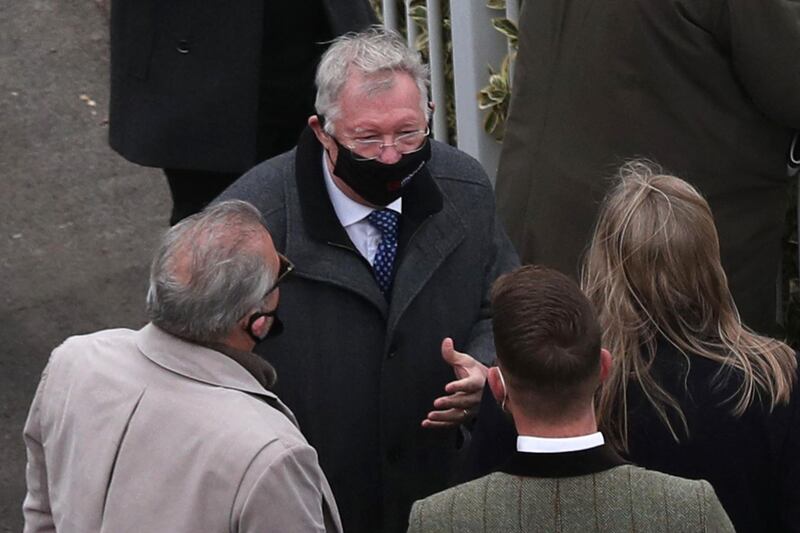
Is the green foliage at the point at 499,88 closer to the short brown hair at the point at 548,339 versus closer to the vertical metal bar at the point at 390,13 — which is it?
the vertical metal bar at the point at 390,13

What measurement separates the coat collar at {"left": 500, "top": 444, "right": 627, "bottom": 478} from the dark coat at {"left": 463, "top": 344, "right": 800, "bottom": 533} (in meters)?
0.44

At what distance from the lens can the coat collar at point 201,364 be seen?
291 centimetres

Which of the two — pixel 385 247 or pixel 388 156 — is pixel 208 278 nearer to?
pixel 388 156

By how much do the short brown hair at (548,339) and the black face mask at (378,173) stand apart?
0.84 metres

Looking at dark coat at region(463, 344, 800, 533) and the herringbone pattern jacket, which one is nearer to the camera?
the herringbone pattern jacket

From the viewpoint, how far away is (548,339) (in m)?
2.60

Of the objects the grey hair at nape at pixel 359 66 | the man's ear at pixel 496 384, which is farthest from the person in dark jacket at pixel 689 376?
the grey hair at nape at pixel 359 66

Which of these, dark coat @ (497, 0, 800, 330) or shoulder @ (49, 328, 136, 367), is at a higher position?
dark coat @ (497, 0, 800, 330)

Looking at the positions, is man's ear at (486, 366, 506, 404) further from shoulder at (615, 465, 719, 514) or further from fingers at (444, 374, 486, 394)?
fingers at (444, 374, 486, 394)

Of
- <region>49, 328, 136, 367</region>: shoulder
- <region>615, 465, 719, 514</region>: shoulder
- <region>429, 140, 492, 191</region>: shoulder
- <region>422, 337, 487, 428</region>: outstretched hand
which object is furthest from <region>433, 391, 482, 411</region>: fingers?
<region>615, 465, 719, 514</region>: shoulder

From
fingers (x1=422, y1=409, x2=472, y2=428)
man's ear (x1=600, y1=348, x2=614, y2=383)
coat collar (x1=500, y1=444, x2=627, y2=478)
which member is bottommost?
fingers (x1=422, y1=409, x2=472, y2=428)

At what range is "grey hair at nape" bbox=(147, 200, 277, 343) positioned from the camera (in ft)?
9.55

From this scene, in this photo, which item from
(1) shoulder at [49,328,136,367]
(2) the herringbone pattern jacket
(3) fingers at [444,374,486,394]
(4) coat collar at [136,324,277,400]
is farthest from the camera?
(3) fingers at [444,374,486,394]

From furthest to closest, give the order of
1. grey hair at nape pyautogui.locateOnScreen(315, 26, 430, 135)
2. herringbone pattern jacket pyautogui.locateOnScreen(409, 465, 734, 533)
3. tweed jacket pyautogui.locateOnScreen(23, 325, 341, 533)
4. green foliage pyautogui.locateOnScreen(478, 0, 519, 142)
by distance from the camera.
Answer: green foliage pyautogui.locateOnScreen(478, 0, 519, 142), grey hair at nape pyautogui.locateOnScreen(315, 26, 430, 135), tweed jacket pyautogui.locateOnScreen(23, 325, 341, 533), herringbone pattern jacket pyautogui.locateOnScreen(409, 465, 734, 533)
